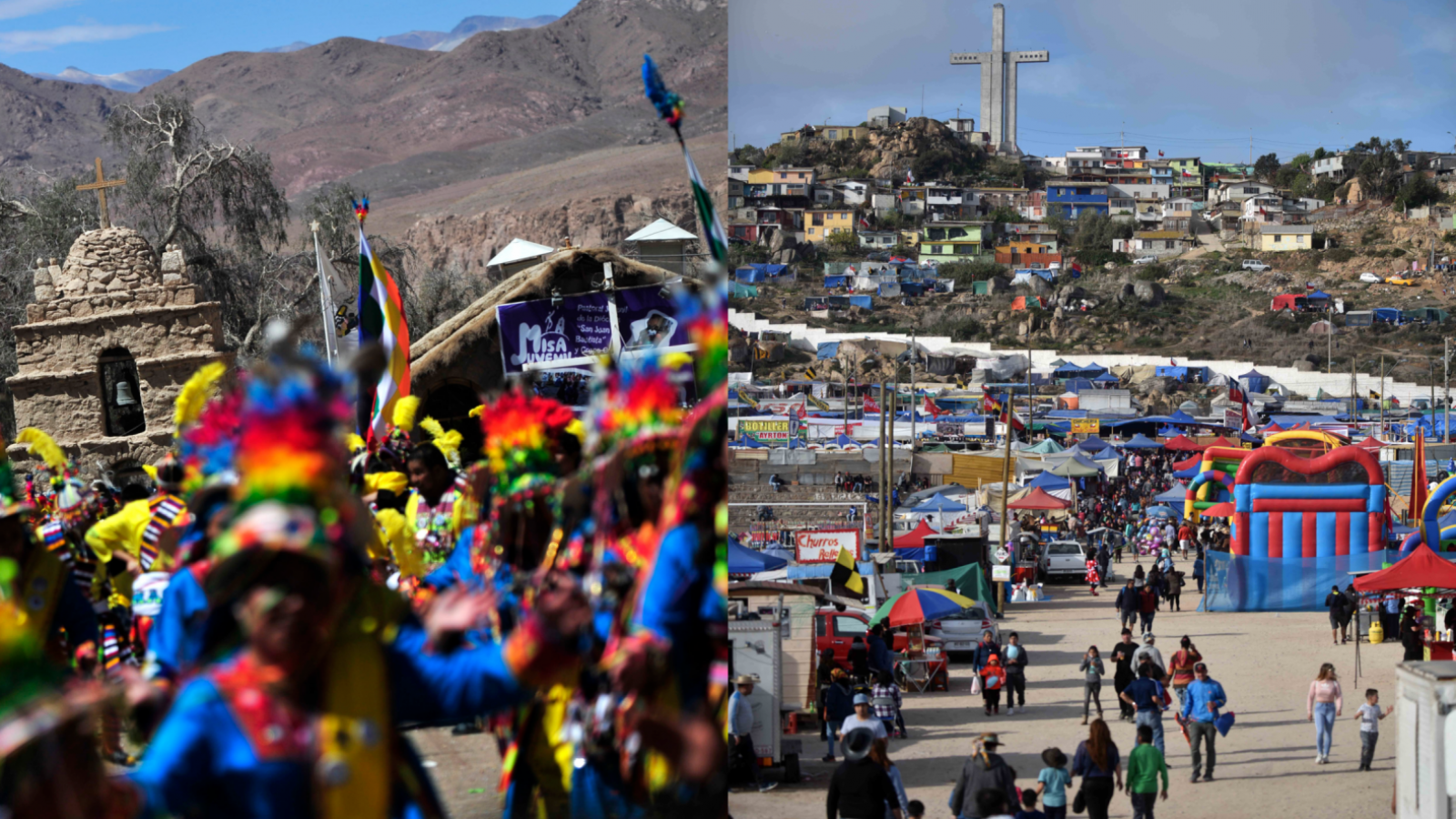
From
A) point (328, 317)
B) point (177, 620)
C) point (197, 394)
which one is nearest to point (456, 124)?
point (328, 317)

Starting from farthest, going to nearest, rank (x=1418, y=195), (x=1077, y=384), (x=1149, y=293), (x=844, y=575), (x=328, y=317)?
1. (x=1418, y=195)
2. (x=1149, y=293)
3. (x=1077, y=384)
4. (x=844, y=575)
5. (x=328, y=317)

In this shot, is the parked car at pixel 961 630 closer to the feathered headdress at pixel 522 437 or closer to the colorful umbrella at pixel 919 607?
the colorful umbrella at pixel 919 607

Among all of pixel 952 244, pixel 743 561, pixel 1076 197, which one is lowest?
pixel 743 561

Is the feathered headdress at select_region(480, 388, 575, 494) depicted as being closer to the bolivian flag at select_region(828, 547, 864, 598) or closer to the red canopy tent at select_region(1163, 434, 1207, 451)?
the bolivian flag at select_region(828, 547, 864, 598)

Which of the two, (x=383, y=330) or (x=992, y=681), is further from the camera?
(x=992, y=681)

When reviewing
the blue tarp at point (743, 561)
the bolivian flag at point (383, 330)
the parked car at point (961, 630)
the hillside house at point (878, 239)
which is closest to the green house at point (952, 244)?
the hillside house at point (878, 239)

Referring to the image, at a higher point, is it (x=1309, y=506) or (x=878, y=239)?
(x=878, y=239)

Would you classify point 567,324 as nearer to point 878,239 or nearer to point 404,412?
point 404,412
